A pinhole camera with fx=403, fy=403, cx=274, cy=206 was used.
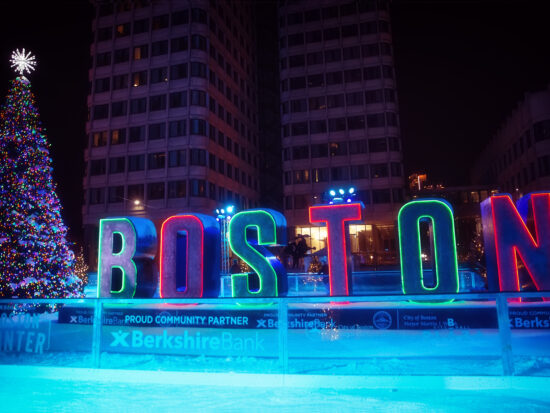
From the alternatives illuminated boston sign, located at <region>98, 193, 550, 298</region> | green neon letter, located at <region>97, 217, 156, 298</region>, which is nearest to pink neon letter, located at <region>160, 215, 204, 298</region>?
illuminated boston sign, located at <region>98, 193, 550, 298</region>

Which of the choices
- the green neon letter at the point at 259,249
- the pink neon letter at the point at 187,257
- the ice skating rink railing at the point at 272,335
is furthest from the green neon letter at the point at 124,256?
the ice skating rink railing at the point at 272,335

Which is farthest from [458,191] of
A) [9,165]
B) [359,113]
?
[9,165]

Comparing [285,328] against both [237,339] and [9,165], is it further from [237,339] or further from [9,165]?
[9,165]

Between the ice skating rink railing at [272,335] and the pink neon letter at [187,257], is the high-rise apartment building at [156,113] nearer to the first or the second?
the pink neon letter at [187,257]

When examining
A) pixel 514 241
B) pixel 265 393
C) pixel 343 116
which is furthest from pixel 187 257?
pixel 343 116

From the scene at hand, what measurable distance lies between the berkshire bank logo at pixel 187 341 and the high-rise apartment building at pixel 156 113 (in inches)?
1500

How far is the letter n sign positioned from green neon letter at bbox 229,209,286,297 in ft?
20.7

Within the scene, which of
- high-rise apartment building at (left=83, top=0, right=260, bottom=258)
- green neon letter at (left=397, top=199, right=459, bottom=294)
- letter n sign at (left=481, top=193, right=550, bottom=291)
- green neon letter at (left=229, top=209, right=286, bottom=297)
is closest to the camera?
letter n sign at (left=481, top=193, right=550, bottom=291)

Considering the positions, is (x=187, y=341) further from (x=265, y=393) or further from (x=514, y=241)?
(x=514, y=241)

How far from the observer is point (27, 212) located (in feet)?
47.3

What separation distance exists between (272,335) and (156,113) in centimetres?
4486

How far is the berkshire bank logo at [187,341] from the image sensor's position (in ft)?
21.3

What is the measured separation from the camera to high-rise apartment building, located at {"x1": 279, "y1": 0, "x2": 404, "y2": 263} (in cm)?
5253

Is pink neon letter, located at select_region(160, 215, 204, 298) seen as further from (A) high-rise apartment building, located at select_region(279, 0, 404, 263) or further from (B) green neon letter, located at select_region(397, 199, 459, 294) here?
(A) high-rise apartment building, located at select_region(279, 0, 404, 263)
